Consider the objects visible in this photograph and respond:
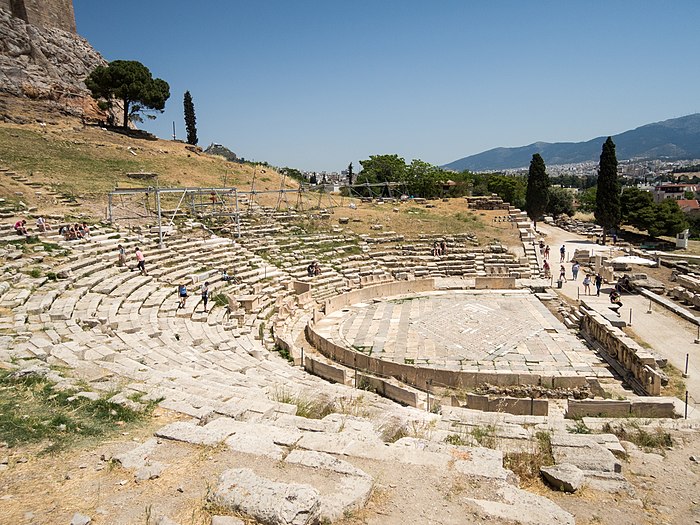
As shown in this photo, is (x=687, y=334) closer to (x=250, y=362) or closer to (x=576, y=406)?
(x=576, y=406)

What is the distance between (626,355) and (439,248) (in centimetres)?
1420

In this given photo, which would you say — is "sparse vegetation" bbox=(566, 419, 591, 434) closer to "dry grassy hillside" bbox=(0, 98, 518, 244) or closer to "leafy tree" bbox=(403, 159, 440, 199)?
"dry grassy hillside" bbox=(0, 98, 518, 244)

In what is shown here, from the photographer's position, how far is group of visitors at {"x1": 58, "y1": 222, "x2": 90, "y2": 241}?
59.9ft

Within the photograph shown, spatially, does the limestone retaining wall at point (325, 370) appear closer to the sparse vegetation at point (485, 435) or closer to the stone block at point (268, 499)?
the sparse vegetation at point (485, 435)

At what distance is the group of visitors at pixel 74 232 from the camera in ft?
59.9

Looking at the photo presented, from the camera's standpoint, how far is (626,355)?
40.1 ft

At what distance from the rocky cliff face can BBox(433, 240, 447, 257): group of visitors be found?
115 ft

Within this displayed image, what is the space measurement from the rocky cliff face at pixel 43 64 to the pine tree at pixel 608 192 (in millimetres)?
44028

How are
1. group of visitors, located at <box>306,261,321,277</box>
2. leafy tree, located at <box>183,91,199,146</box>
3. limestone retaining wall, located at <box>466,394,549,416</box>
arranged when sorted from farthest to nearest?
leafy tree, located at <box>183,91,199,146</box>
group of visitors, located at <box>306,261,321,277</box>
limestone retaining wall, located at <box>466,394,549,416</box>

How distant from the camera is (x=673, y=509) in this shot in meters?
4.61

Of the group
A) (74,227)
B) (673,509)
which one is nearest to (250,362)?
(673,509)

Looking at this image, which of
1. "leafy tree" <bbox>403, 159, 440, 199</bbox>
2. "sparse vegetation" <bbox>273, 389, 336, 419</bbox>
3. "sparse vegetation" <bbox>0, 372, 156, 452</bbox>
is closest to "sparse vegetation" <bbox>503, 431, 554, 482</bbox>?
"sparse vegetation" <bbox>273, 389, 336, 419</bbox>

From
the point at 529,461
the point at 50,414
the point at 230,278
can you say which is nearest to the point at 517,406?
the point at 529,461

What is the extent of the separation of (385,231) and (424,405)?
19329 mm
